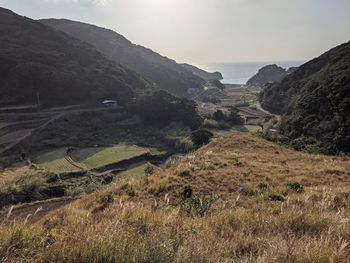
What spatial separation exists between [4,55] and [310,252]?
99.9 metres

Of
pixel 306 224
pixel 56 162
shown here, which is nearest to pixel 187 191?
pixel 306 224

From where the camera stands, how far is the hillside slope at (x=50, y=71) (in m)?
88.4

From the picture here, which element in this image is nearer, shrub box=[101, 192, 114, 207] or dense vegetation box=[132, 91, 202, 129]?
shrub box=[101, 192, 114, 207]

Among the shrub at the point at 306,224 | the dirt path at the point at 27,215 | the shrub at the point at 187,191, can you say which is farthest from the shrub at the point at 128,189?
the shrub at the point at 306,224

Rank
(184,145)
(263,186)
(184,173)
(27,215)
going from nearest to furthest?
(27,215) < (263,186) < (184,173) < (184,145)

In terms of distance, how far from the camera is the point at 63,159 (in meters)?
58.8

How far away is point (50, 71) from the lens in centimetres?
9400

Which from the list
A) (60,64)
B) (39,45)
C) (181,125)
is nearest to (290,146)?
(181,125)

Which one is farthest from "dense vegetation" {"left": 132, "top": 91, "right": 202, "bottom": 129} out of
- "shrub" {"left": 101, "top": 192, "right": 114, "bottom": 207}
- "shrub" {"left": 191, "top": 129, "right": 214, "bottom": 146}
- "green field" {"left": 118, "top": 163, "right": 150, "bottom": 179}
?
"shrub" {"left": 101, "top": 192, "right": 114, "bottom": 207}

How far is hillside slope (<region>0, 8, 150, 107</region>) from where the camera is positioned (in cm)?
8844

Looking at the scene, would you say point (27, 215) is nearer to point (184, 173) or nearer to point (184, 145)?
point (184, 173)

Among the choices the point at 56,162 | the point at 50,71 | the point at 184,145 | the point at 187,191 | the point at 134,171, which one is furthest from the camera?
the point at 50,71

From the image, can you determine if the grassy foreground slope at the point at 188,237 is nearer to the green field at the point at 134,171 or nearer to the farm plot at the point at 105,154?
the green field at the point at 134,171

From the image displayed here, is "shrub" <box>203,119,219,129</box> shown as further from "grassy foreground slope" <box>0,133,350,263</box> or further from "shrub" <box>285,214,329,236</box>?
"shrub" <box>285,214,329,236</box>
